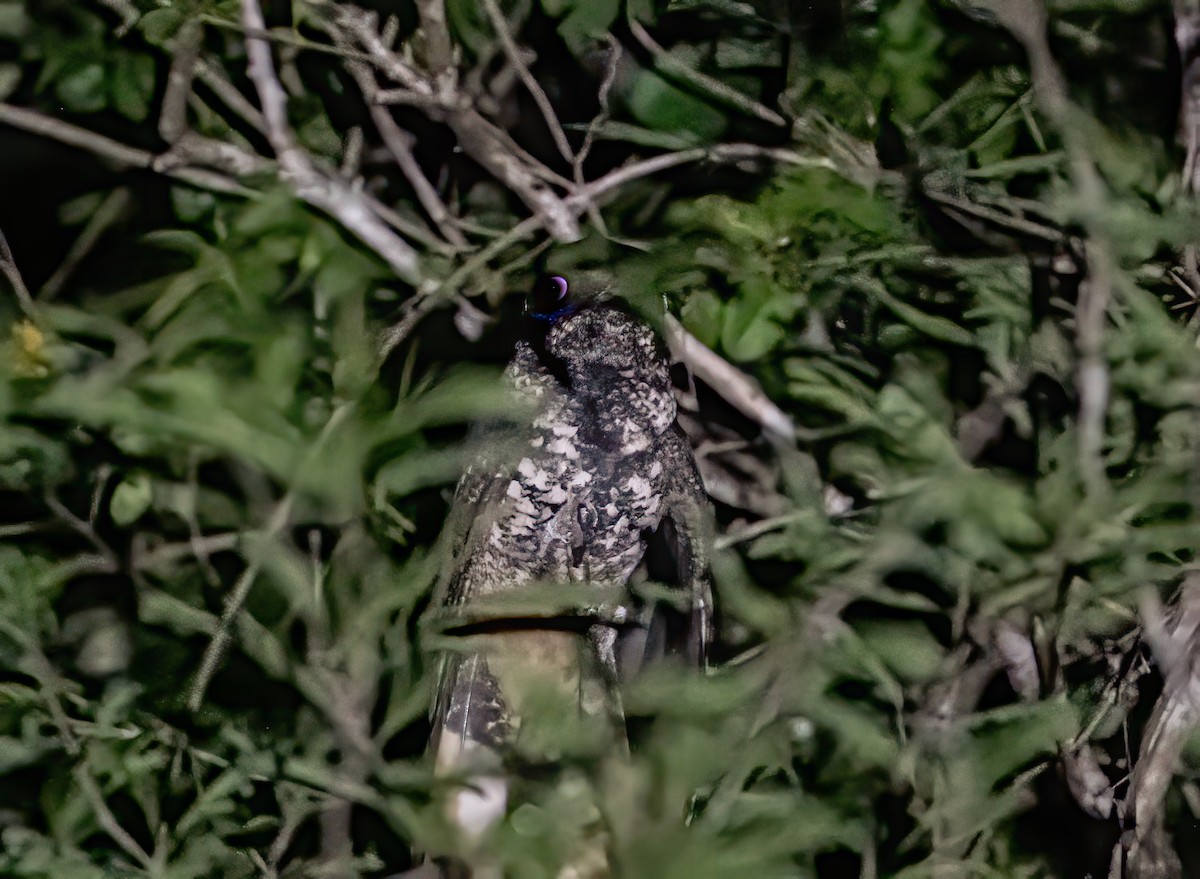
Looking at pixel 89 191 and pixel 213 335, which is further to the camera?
pixel 89 191

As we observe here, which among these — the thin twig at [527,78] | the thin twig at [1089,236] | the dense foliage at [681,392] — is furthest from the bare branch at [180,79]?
the thin twig at [1089,236]

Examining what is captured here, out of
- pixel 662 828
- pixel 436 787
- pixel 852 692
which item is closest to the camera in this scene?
pixel 662 828

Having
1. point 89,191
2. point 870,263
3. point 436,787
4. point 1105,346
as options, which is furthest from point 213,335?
point 1105,346

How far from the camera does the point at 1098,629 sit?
0.86 m

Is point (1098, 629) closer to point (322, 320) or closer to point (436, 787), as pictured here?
point (436, 787)

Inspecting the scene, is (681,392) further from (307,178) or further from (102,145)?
(102,145)

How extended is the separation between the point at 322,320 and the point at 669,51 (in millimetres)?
370

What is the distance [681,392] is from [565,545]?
176 millimetres

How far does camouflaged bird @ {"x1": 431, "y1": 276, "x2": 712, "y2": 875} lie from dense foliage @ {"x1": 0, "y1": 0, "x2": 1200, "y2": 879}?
0.10 ft

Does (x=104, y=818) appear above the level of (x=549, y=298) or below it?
below

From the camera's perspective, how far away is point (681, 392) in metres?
0.86

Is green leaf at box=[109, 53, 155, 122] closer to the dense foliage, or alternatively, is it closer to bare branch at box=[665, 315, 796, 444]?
the dense foliage

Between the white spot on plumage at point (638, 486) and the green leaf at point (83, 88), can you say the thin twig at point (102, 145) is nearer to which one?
the green leaf at point (83, 88)

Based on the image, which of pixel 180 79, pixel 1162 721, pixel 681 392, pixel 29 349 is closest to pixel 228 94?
pixel 180 79
